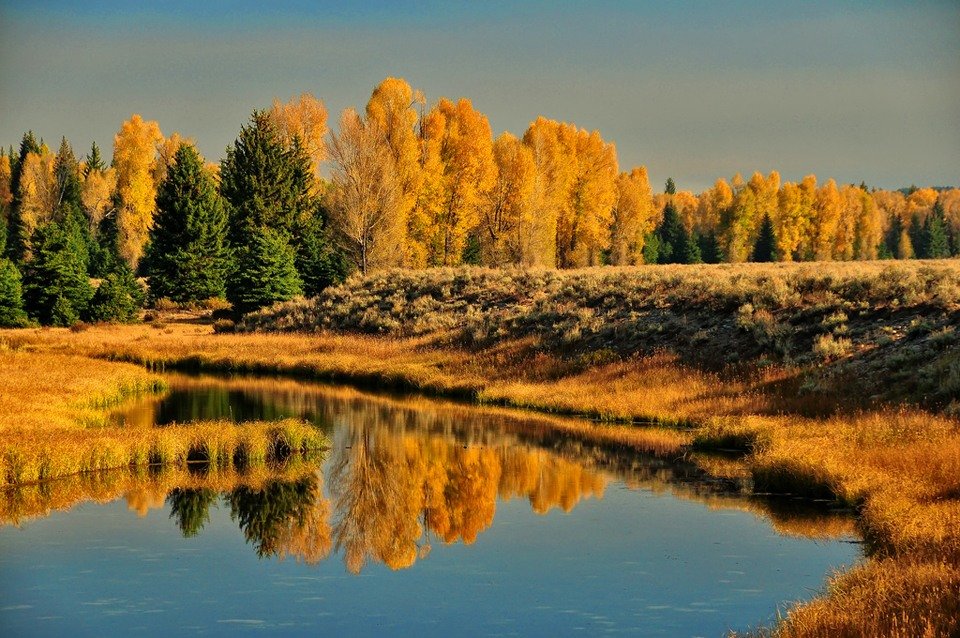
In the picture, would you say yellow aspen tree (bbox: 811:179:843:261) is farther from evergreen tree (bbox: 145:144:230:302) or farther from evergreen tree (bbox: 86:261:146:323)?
evergreen tree (bbox: 86:261:146:323)

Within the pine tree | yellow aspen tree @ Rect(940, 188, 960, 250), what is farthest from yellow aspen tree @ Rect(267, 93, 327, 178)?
yellow aspen tree @ Rect(940, 188, 960, 250)

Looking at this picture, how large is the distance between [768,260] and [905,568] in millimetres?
95228

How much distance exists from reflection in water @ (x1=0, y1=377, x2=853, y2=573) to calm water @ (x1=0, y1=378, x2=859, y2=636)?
0.07 meters

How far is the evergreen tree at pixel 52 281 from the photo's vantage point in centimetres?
5909

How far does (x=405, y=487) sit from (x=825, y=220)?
315ft

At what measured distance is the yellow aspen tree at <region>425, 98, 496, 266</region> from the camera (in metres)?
69.5

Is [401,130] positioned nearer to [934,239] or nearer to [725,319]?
[725,319]

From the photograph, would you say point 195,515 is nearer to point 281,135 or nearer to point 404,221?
point 404,221

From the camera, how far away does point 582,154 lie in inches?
3280

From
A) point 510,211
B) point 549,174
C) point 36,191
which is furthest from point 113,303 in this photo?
point 36,191

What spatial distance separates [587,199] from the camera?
271 ft

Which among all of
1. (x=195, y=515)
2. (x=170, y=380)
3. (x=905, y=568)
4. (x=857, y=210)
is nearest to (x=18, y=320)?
(x=170, y=380)

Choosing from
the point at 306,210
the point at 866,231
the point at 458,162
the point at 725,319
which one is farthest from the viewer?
the point at 866,231

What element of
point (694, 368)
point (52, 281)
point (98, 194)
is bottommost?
point (694, 368)
